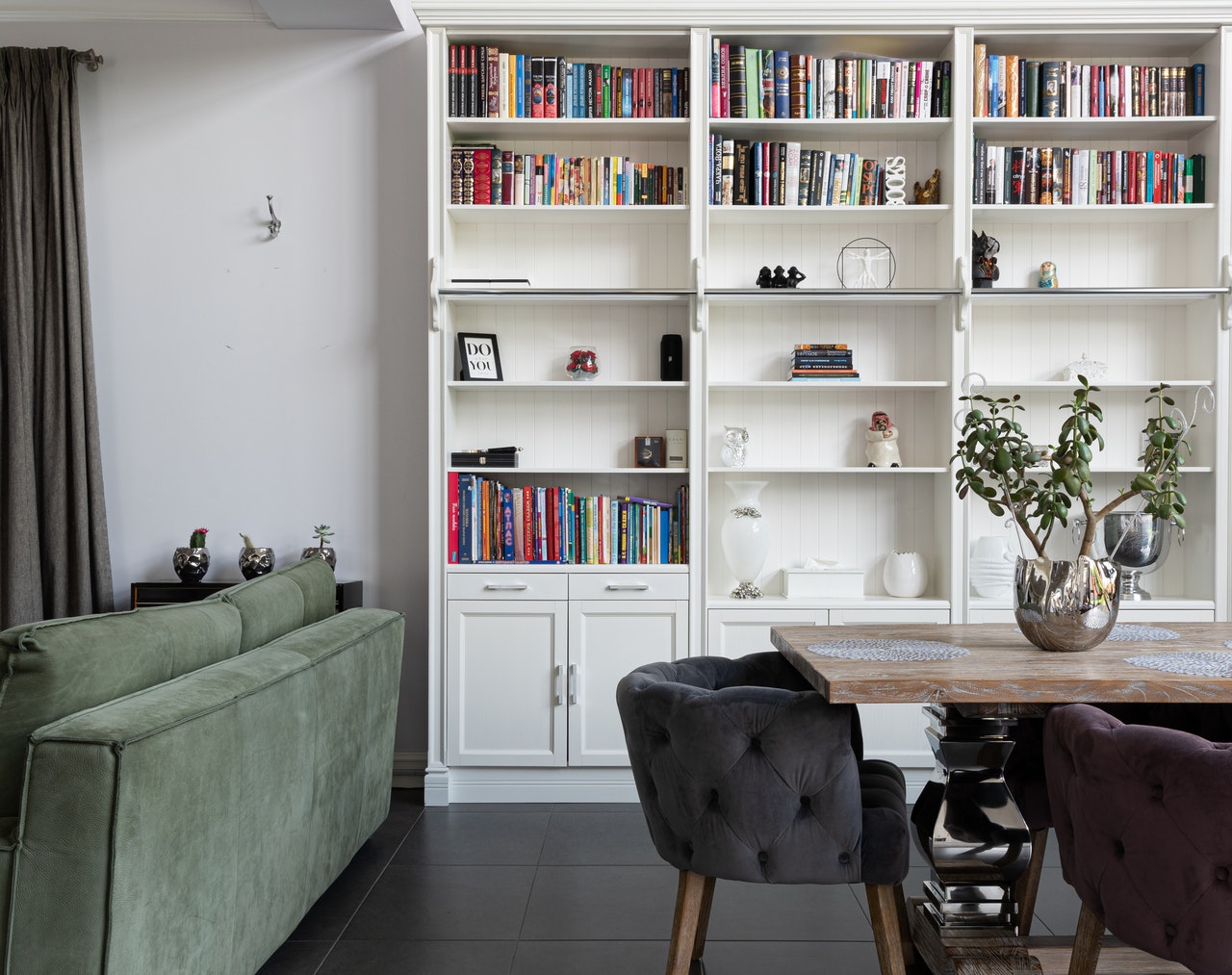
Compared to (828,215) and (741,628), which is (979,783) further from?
(828,215)

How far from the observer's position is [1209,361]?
3.61m

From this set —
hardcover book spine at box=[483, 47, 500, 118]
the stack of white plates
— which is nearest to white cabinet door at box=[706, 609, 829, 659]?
the stack of white plates

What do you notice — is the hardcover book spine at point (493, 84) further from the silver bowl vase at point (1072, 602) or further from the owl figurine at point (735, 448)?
the silver bowl vase at point (1072, 602)

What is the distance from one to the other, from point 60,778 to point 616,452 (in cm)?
259

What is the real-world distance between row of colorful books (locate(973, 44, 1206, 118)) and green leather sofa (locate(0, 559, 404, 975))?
308cm

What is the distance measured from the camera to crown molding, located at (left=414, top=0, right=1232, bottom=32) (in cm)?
347

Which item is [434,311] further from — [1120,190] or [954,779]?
[1120,190]

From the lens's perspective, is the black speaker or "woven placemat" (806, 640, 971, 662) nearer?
"woven placemat" (806, 640, 971, 662)

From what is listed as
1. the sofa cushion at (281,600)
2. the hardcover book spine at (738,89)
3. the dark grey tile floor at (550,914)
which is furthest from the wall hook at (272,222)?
the dark grey tile floor at (550,914)

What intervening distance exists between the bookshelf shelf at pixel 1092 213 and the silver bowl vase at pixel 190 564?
3248mm

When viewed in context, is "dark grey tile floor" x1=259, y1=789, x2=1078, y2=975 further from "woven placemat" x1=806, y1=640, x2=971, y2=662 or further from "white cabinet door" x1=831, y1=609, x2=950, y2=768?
"woven placemat" x1=806, y1=640, x2=971, y2=662

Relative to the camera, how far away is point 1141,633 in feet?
7.68

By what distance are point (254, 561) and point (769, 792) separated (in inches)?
101

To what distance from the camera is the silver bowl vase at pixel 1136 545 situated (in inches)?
137
